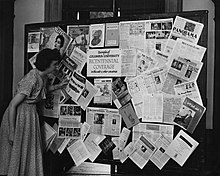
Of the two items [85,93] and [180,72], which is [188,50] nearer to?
[180,72]

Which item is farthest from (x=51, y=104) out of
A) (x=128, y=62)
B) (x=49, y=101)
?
(x=128, y=62)

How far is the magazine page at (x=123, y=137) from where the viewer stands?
3.98 metres

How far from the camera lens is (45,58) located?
13.3 feet

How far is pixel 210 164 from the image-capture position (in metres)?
4.29

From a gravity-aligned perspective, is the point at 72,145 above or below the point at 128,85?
below

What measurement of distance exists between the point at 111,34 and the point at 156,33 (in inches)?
17.2

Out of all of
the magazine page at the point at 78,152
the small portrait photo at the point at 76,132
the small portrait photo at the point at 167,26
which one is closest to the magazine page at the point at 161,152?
the magazine page at the point at 78,152

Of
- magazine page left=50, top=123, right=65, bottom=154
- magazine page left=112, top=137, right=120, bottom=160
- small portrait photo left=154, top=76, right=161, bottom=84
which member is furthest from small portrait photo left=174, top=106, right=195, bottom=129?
magazine page left=50, top=123, right=65, bottom=154

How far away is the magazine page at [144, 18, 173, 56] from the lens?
149 inches

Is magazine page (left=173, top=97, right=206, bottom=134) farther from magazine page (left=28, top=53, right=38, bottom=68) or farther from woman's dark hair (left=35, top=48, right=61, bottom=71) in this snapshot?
magazine page (left=28, top=53, right=38, bottom=68)

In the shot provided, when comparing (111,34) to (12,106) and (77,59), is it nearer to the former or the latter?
(77,59)

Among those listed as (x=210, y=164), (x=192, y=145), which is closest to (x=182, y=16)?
(x=192, y=145)

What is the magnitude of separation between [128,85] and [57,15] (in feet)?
4.71

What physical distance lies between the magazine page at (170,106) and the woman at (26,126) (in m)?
1.08
